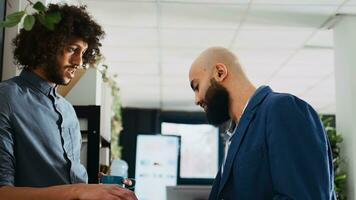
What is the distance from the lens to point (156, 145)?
768 cm

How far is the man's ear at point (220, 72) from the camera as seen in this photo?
1907mm

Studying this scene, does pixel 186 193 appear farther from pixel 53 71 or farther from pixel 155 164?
pixel 155 164

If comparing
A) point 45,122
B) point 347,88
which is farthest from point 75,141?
point 347,88

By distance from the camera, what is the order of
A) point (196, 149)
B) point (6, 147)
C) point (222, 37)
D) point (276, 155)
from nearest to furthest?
point (6, 147)
point (276, 155)
point (222, 37)
point (196, 149)

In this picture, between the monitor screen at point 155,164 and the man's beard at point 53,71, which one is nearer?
the man's beard at point 53,71

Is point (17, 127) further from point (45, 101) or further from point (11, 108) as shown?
point (45, 101)

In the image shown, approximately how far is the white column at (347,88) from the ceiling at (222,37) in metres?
0.18

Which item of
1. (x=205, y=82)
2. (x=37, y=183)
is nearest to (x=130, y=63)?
(x=205, y=82)

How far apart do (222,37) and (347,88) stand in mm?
1307

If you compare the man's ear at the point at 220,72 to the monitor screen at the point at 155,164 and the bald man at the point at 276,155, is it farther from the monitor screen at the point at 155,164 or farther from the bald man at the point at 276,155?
the monitor screen at the point at 155,164

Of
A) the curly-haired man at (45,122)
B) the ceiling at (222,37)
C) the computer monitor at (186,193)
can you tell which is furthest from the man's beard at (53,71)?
the ceiling at (222,37)

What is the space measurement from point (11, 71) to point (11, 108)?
787 mm

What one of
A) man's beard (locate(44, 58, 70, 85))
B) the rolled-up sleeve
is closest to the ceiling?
man's beard (locate(44, 58, 70, 85))

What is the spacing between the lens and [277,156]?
147cm
